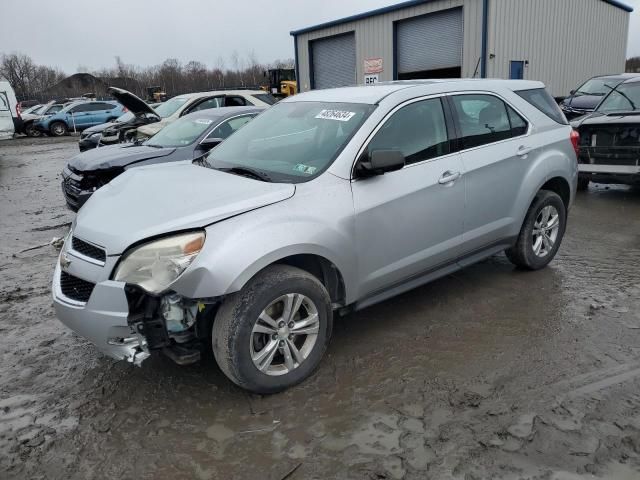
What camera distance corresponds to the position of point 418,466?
2562 millimetres

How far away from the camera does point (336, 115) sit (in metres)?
3.88

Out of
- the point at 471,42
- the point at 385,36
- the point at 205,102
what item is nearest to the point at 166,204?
the point at 205,102

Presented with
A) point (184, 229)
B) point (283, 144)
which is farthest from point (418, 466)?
point (283, 144)

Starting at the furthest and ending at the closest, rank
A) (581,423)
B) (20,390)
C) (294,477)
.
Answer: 1. (20,390)
2. (581,423)
3. (294,477)

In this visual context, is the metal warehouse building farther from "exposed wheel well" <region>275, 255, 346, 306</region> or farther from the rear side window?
"exposed wheel well" <region>275, 255, 346, 306</region>

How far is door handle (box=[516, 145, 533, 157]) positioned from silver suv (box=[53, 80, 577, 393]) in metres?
0.01

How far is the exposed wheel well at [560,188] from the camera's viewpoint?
4963 mm

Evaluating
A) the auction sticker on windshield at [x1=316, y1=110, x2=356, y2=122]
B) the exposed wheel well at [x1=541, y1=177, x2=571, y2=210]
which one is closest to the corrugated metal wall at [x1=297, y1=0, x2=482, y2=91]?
the exposed wheel well at [x1=541, y1=177, x2=571, y2=210]

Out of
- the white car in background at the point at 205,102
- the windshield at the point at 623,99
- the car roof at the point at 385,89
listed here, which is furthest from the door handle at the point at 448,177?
the white car in background at the point at 205,102

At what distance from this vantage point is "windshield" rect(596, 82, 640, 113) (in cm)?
845

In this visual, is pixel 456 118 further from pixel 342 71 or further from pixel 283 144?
pixel 342 71

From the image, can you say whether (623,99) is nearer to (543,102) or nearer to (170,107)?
(543,102)

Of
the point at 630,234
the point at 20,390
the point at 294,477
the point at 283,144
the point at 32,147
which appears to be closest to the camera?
the point at 294,477

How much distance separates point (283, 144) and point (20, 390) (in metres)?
2.42
